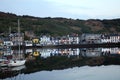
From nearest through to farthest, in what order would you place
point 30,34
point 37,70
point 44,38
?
point 37,70, point 44,38, point 30,34

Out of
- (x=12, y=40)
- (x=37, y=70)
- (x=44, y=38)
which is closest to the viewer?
(x=37, y=70)

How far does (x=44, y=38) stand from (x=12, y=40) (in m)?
21.0

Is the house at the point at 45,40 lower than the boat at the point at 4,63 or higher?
lower

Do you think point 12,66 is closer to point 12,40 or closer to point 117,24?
point 12,40

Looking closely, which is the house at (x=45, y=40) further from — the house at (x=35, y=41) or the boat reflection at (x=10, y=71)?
the boat reflection at (x=10, y=71)

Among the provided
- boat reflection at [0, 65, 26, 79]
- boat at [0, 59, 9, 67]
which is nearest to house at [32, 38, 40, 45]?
boat reflection at [0, 65, 26, 79]

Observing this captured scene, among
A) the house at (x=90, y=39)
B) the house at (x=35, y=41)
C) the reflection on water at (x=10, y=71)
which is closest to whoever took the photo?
the reflection on water at (x=10, y=71)

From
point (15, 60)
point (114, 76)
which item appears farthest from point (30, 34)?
point (114, 76)

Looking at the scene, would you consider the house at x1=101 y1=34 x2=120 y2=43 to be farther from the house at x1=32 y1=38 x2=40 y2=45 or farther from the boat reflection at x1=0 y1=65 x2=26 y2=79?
the boat reflection at x1=0 y1=65 x2=26 y2=79

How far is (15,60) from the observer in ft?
154

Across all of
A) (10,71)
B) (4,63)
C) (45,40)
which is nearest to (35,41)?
(45,40)

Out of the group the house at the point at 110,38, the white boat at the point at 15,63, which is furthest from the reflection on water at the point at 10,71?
the house at the point at 110,38

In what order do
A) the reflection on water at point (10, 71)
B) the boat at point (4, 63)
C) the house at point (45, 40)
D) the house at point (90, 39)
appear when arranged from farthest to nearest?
1. the house at point (90, 39)
2. the house at point (45, 40)
3. the boat at point (4, 63)
4. the reflection on water at point (10, 71)

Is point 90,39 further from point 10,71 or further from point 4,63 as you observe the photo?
point 10,71
